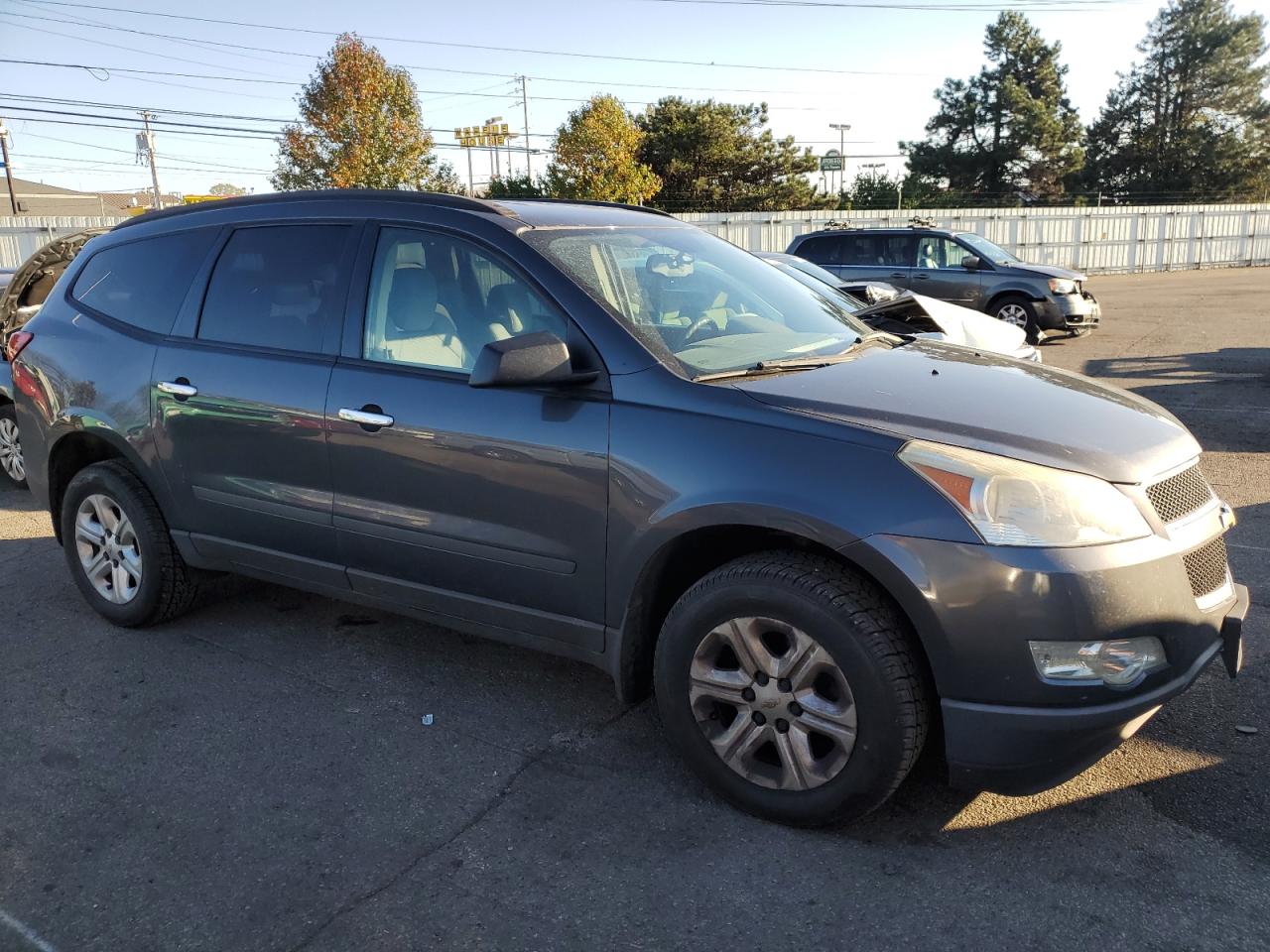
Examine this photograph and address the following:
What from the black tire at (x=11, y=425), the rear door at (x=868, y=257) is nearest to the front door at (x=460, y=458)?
the black tire at (x=11, y=425)

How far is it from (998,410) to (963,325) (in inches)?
184

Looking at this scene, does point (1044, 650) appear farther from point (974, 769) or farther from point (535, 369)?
point (535, 369)

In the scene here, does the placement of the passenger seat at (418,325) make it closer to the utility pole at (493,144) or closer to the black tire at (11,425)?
the black tire at (11,425)

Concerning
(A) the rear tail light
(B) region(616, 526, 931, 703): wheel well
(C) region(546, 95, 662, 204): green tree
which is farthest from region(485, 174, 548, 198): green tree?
(B) region(616, 526, 931, 703): wheel well

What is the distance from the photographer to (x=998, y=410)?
3051 mm

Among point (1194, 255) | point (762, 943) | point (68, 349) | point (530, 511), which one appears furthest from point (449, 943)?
point (1194, 255)

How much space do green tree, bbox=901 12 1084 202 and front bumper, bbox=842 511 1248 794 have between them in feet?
208

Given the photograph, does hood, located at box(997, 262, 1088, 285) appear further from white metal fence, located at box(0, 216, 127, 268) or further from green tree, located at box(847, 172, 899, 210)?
green tree, located at box(847, 172, 899, 210)

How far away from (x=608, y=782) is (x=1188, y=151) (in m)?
70.2

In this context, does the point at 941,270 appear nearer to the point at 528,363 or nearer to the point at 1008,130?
the point at 528,363

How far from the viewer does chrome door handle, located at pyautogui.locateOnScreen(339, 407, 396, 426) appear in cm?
356

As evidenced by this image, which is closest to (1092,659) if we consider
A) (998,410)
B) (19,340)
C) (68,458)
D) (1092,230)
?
(998,410)

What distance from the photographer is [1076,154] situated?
2443 inches

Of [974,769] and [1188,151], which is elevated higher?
[1188,151]
